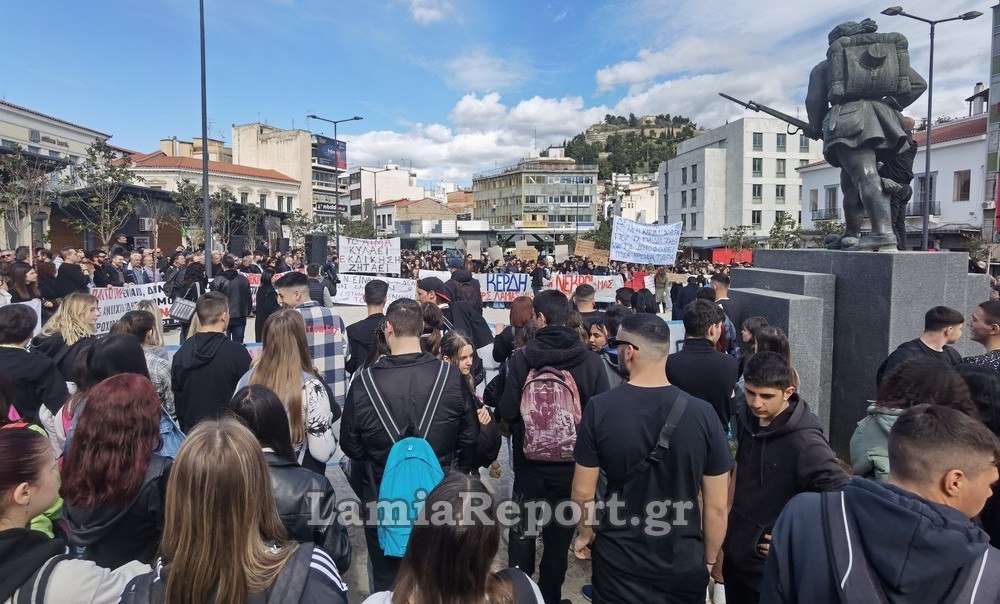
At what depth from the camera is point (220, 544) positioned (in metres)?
1.73

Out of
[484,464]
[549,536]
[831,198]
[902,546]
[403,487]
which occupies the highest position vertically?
[831,198]

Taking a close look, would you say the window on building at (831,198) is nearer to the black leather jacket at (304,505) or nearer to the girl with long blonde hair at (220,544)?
the black leather jacket at (304,505)

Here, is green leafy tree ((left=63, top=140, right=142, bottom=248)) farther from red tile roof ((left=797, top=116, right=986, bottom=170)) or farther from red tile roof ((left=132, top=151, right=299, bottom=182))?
red tile roof ((left=797, top=116, right=986, bottom=170))

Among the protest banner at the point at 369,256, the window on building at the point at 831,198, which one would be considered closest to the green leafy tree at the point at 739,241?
the window on building at the point at 831,198

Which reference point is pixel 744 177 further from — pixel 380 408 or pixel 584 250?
pixel 380 408

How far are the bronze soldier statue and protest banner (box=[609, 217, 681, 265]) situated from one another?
7.55 meters

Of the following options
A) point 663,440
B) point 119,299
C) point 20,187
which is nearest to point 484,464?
point 663,440

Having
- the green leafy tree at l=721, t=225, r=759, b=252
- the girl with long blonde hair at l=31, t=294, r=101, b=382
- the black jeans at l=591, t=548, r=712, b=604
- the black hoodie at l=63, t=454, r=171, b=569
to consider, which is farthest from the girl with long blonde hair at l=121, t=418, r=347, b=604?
the green leafy tree at l=721, t=225, r=759, b=252

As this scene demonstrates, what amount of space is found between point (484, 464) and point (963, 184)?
44.4 meters

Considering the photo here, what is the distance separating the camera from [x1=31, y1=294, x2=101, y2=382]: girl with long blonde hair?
4.59 meters

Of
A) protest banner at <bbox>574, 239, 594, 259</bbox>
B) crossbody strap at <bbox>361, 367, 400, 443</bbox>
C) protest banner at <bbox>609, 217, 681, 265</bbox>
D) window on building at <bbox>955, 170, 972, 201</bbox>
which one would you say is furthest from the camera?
window on building at <bbox>955, 170, 972, 201</bbox>

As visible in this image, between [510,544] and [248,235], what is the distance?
137 feet

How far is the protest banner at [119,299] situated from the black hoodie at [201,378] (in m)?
5.98

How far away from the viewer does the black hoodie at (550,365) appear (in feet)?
11.8
